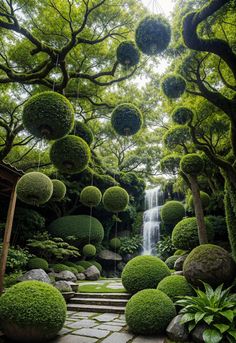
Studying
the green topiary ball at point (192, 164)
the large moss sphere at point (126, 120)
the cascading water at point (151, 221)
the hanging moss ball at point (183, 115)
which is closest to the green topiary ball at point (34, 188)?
the large moss sphere at point (126, 120)

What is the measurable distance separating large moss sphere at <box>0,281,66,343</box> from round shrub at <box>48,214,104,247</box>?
945 cm

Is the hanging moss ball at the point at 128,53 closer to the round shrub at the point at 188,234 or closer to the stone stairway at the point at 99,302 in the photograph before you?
the stone stairway at the point at 99,302

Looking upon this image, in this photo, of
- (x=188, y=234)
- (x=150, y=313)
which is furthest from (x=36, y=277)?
(x=188, y=234)

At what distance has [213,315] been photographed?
395cm

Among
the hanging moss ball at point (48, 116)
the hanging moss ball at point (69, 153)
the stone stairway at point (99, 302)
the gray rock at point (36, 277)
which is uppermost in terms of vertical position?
the hanging moss ball at point (48, 116)

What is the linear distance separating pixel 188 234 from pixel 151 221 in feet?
30.9

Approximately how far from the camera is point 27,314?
367cm

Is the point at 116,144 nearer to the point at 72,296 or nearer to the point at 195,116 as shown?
the point at 195,116

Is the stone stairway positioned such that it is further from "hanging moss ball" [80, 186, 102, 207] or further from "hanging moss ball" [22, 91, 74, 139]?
"hanging moss ball" [22, 91, 74, 139]

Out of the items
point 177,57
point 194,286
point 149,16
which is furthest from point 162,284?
point 177,57

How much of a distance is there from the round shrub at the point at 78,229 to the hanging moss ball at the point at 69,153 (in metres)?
10.4

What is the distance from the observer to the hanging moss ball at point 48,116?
3051 mm

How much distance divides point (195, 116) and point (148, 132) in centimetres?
952

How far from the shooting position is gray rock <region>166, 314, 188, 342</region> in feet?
13.0
